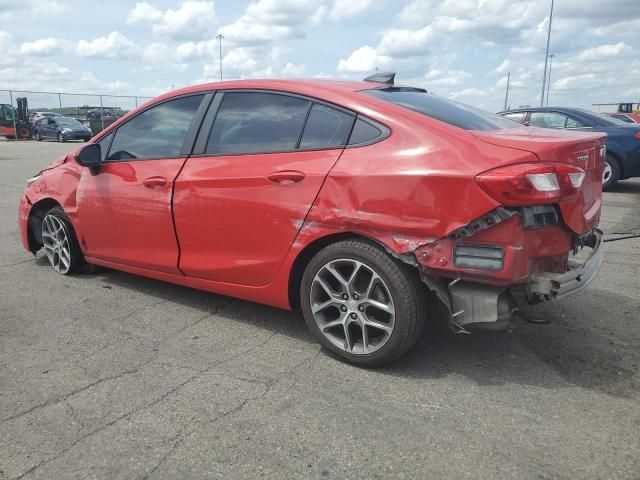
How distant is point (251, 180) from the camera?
3316 millimetres

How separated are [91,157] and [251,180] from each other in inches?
65.7

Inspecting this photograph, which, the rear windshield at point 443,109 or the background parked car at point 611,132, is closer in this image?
the rear windshield at point 443,109

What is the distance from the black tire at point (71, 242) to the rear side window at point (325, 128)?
8.46 ft

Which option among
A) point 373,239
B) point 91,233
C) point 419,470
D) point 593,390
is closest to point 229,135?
point 373,239

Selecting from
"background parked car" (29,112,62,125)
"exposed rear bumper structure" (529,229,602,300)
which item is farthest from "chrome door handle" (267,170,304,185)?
"background parked car" (29,112,62,125)

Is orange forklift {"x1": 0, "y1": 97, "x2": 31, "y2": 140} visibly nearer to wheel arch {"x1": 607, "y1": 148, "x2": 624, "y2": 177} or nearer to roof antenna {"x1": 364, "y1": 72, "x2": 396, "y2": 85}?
wheel arch {"x1": 607, "y1": 148, "x2": 624, "y2": 177}

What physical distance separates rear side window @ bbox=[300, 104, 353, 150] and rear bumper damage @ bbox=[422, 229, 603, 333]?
3.08ft

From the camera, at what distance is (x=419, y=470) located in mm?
2221

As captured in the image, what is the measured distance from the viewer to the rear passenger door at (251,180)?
316 cm

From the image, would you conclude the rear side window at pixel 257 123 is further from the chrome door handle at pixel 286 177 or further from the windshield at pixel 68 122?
the windshield at pixel 68 122

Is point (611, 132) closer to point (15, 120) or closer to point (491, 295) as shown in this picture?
point (491, 295)

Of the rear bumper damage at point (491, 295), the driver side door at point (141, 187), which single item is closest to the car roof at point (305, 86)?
the driver side door at point (141, 187)

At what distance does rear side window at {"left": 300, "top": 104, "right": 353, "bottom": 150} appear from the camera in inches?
122

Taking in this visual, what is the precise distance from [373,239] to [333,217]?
258 mm
